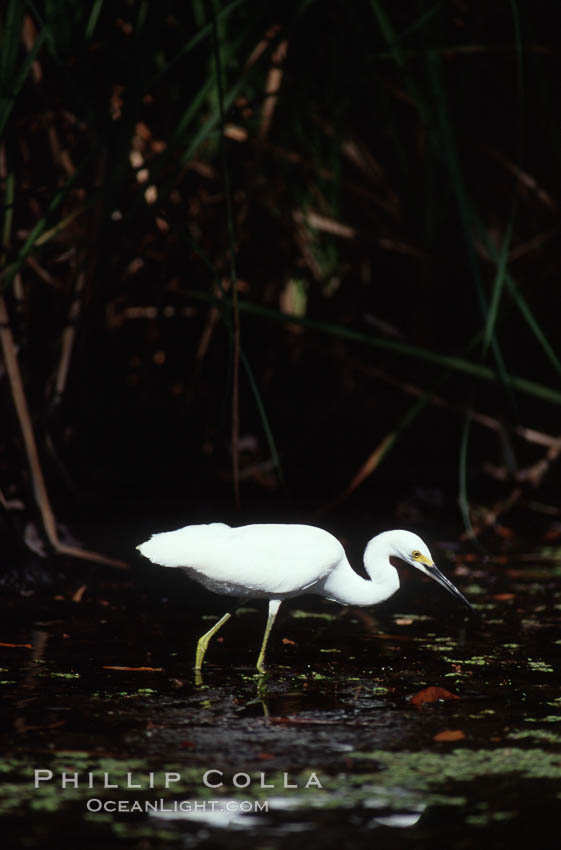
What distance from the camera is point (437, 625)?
16.4ft

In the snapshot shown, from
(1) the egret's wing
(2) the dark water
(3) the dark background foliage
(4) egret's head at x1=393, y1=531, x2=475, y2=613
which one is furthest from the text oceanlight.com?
(3) the dark background foliage

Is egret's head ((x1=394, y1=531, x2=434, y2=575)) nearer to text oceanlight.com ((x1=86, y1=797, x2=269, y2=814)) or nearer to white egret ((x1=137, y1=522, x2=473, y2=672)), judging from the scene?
white egret ((x1=137, y1=522, x2=473, y2=672))

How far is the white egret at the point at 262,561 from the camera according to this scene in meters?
4.23

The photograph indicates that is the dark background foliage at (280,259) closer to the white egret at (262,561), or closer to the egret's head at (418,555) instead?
the egret's head at (418,555)

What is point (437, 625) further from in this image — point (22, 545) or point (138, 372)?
point (138, 372)

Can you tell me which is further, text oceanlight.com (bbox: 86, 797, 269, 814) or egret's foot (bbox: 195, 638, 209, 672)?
egret's foot (bbox: 195, 638, 209, 672)

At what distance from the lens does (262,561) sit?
426cm

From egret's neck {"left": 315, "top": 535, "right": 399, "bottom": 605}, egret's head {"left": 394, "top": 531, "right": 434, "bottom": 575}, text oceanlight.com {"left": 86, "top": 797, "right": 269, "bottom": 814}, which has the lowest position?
egret's neck {"left": 315, "top": 535, "right": 399, "bottom": 605}

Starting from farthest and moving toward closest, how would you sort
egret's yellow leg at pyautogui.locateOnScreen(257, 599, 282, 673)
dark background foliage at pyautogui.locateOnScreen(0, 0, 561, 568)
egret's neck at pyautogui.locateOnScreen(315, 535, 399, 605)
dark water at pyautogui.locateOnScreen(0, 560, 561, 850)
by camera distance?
1. dark background foliage at pyautogui.locateOnScreen(0, 0, 561, 568)
2. egret's neck at pyautogui.locateOnScreen(315, 535, 399, 605)
3. egret's yellow leg at pyautogui.locateOnScreen(257, 599, 282, 673)
4. dark water at pyautogui.locateOnScreen(0, 560, 561, 850)

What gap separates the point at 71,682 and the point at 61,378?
1.76m

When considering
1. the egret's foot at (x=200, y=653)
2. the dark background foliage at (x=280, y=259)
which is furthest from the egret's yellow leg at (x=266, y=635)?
the dark background foliage at (x=280, y=259)

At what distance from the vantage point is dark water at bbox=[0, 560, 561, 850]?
268 cm

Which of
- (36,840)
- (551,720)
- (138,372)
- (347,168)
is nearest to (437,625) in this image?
(551,720)

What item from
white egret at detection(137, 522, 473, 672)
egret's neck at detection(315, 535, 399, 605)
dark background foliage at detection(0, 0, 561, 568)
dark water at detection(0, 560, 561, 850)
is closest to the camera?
dark water at detection(0, 560, 561, 850)
